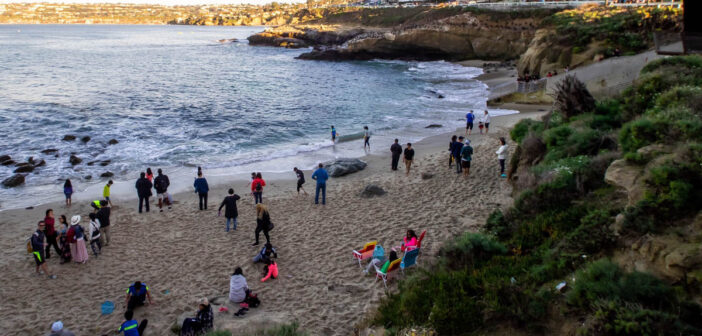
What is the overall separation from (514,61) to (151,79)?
38634mm

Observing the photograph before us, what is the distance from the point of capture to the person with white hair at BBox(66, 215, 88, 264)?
32.7 ft

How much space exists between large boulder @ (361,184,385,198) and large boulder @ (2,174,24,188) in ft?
43.2

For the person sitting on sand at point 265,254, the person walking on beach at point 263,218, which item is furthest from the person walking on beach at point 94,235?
the person sitting on sand at point 265,254

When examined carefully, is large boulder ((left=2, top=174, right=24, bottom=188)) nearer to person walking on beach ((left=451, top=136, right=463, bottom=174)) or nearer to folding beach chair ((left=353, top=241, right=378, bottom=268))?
folding beach chair ((left=353, top=241, right=378, bottom=268))

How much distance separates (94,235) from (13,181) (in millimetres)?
9015

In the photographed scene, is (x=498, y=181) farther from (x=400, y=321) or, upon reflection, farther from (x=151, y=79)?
(x=151, y=79)

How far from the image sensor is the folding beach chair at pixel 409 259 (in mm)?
8627

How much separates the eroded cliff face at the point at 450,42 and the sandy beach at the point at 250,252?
39.2 meters

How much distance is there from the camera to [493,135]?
819 inches

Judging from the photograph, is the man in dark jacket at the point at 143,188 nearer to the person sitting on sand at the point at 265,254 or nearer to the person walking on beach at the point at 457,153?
the person sitting on sand at the point at 265,254

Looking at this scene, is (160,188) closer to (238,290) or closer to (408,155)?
(238,290)

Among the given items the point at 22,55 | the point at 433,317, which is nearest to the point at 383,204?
the point at 433,317

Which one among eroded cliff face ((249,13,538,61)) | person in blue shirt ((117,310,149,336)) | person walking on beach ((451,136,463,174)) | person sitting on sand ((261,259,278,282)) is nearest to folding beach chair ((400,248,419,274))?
person sitting on sand ((261,259,278,282))

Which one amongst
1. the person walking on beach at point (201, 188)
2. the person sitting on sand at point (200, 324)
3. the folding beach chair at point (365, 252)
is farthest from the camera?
the person walking on beach at point (201, 188)
